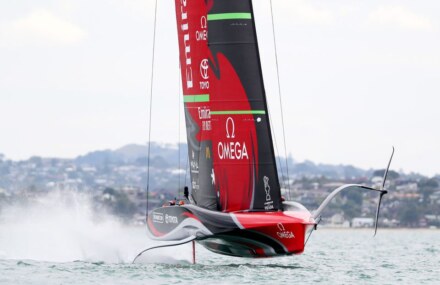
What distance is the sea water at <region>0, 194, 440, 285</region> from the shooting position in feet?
79.2

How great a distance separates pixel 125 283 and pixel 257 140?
4250mm

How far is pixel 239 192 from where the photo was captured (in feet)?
85.4

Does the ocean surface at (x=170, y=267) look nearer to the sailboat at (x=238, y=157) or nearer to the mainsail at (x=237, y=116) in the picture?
the sailboat at (x=238, y=157)

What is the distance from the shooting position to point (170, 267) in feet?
86.7

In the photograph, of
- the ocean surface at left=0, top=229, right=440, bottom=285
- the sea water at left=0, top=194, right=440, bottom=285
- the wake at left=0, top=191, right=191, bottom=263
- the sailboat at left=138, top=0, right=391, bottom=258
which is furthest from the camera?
the wake at left=0, top=191, right=191, bottom=263

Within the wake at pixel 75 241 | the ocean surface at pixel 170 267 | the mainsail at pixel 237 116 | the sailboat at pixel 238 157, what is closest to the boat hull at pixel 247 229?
the sailboat at pixel 238 157

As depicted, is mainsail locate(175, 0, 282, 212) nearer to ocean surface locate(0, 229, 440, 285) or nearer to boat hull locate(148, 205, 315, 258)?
boat hull locate(148, 205, 315, 258)

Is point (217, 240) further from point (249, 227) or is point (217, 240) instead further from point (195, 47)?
point (195, 47)

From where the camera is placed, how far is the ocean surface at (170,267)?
945 inches

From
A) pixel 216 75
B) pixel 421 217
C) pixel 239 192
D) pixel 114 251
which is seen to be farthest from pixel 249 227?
pixel 421 217

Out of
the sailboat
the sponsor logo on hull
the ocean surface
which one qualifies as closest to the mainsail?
the sailboat

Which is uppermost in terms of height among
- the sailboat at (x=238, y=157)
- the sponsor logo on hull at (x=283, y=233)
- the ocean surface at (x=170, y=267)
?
the sailboat at (x=238, y=157)

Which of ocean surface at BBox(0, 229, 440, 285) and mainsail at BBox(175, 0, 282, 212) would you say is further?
mainsail at BBox(175, 0, 282, 212)

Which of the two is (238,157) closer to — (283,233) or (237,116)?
(237,116)
